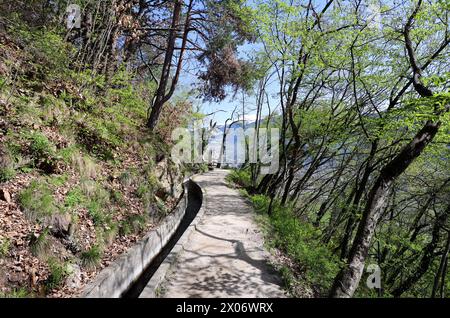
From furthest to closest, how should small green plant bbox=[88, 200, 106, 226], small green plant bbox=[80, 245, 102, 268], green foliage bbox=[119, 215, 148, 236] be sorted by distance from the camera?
1. green foliage bbox=[119, 215, 148, 236]
2. small green plant bbox=[88, 200, 106, 226]
3. small green plant bbox=[80, 245, 102, 268]

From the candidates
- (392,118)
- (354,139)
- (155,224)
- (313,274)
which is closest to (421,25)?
(392,118)

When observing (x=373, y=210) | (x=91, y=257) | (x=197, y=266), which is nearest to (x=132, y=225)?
(x=91, y=257)

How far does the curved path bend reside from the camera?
4352 mm

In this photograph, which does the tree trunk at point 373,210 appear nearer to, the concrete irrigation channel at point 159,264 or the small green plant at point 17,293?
the concrete irrigation channel at point 159,264

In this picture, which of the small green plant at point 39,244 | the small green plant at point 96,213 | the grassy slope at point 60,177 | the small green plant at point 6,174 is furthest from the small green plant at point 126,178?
the small green plant at point 39,244

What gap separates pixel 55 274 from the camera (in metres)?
3.81

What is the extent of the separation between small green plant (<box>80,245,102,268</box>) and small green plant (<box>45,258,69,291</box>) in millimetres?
438

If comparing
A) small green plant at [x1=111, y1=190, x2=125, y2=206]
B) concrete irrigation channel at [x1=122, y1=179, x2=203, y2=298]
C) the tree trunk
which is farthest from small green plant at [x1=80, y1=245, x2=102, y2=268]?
the tree trunk

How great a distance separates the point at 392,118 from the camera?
657 centimetres

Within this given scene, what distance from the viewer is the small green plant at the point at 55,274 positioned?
3.74m

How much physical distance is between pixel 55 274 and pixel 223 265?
3015mm

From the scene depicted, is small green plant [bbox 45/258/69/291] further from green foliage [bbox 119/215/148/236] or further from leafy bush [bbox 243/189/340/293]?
leafy bush [bbox 243/189/340/293]

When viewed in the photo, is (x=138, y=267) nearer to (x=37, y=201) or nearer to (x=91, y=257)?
(x=91, y=257)

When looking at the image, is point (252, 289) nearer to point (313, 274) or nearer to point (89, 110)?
point (313, 274)
